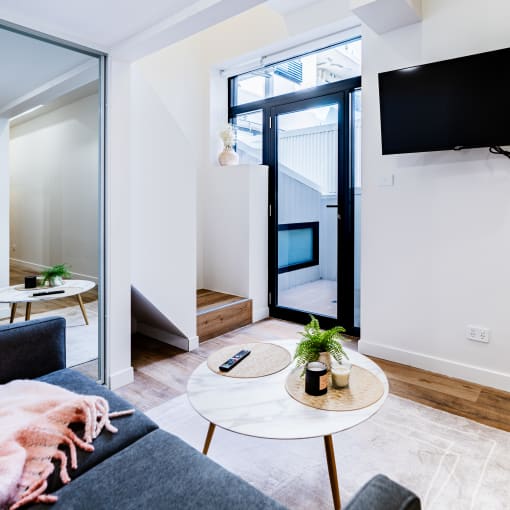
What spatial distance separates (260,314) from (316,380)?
8.46ft

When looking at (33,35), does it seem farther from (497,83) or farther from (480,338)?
(480,338)

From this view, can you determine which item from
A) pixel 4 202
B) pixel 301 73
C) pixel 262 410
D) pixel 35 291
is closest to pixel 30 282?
pixel 35 291

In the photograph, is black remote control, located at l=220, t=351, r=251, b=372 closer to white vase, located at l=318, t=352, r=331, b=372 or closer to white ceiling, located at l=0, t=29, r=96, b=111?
white vase, located at l=318, t=352, r=331, b=372

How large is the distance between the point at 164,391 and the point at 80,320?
27.0 inches

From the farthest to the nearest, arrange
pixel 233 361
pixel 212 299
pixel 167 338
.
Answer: pixel 212 299, pixel 167 338, pixel 233 361

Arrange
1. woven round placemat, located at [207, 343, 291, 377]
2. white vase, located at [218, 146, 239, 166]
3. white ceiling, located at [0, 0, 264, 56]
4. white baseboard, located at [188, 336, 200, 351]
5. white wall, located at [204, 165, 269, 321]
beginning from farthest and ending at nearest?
white vase, located at [218, 146, 239, 166]
white wall, located at [204, 165, 269, 321]
white baseboard, located at [188, 336, 200, 351]
white ceiling, located at [0, 0, 264, 56]
woven round placemat, located at [207, 343, 291, 377]

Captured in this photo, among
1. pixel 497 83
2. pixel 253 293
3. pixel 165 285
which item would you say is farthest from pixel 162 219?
pixel 497 83

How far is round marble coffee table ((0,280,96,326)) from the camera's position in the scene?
2159 millimetres

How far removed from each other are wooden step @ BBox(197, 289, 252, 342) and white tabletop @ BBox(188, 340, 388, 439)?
173 centimetres

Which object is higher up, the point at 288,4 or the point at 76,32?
the point at 288,4

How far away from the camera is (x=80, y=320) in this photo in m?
2.44

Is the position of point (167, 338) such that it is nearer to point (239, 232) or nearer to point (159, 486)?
point (239, 232)

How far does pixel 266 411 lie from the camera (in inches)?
55.9

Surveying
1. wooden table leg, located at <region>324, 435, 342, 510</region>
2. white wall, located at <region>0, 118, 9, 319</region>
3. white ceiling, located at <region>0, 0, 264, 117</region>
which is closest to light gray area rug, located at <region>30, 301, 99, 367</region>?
white wall, located at <region>0, 118, 9, 319</region>
